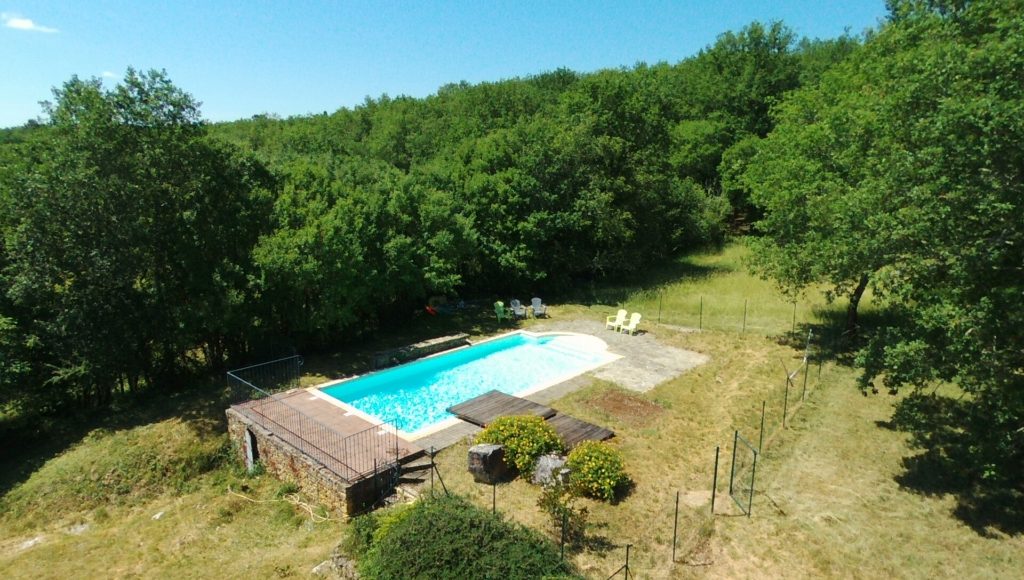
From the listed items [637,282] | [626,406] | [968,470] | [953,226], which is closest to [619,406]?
[626,406]

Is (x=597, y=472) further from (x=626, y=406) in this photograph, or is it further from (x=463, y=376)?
(x=463, y=376)

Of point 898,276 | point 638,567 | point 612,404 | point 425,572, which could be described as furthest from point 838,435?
point 425,572

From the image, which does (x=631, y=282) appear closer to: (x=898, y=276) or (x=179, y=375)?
(x=898, y=276)

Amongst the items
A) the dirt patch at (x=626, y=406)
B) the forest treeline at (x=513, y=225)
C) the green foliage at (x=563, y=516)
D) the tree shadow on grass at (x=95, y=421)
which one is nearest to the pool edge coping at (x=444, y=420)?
the dirt patch at (x=626, y=406)

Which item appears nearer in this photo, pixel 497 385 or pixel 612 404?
pixel 612 404

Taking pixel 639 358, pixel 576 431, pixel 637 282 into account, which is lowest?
pixel 576 431

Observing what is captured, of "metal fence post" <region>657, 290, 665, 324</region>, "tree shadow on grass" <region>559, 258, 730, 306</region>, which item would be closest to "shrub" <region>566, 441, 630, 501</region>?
"metal fence post" <region>657, 290, 665, 324</region>

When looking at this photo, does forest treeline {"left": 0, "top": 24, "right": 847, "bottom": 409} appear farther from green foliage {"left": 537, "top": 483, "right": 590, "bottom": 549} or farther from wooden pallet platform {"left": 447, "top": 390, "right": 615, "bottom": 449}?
green foliage {"left": 537, "top": 483, "right": 590, "bottom": 549}
